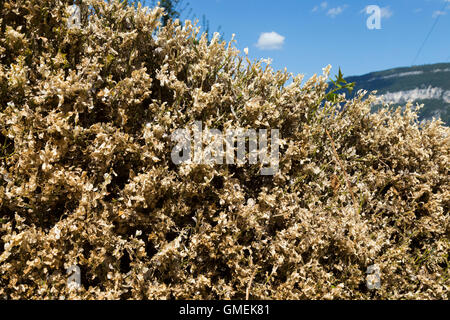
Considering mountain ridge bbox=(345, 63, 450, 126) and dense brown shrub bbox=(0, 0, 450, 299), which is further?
mountain ridge bbox=(345, 63, 450, 126)

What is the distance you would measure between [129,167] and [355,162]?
2262 mm

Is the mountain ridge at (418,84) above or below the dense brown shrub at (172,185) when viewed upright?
above

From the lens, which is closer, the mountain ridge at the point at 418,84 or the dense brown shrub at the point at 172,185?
the dense brown shrub at the point at 172,185

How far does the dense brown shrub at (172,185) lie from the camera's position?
231 centimetres

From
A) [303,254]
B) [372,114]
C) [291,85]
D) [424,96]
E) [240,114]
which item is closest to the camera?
[303,254]

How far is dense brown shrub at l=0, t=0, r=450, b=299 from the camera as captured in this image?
7.58ft

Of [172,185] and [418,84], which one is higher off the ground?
[418,84]

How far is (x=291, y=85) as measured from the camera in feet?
10.6

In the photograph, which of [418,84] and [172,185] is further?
[418,84]

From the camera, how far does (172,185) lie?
8.25 feet

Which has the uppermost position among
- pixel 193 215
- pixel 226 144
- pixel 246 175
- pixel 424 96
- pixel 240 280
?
pixel 424 96

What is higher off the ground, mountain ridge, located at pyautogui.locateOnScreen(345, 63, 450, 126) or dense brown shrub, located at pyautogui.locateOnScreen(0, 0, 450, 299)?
mountain ridge, located at pyautogui.locateOnScreen(345, 63, 450, 126)

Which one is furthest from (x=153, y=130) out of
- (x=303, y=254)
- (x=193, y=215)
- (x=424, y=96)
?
(x=424, y=96)

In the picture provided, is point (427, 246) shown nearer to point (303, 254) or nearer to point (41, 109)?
point (303, 254)
